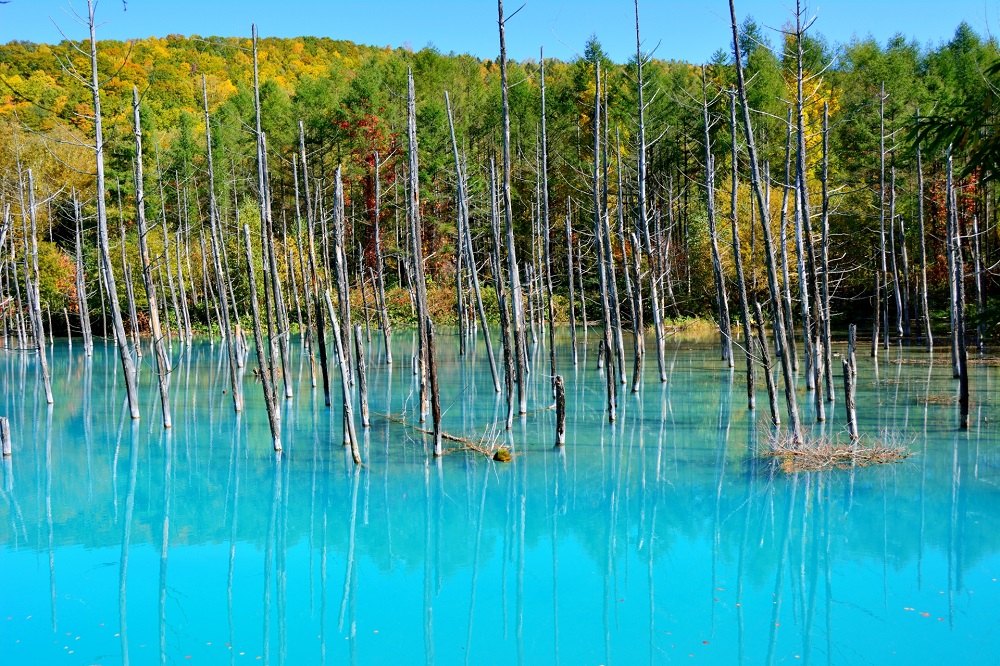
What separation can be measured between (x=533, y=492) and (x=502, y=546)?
1882 mm

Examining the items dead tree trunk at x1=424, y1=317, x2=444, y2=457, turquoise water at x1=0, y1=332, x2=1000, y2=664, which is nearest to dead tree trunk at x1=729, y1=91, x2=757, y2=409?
turquoise water at x1=0, y1=332, x2=1000, y2=664

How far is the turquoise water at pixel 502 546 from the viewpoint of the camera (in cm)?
657

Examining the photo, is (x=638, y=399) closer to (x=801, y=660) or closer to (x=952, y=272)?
(x=952, y=272)

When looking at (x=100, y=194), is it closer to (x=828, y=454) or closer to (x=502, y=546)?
(x=502, y=546)

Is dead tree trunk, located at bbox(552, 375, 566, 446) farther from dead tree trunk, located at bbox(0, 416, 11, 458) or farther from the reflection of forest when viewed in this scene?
dead tree trunk, located at bbox(0, 416, 11, 458)

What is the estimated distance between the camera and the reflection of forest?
893cm

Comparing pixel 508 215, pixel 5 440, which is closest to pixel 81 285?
pixel 5 440

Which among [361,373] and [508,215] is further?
[361,373]

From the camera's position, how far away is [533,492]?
10711 millimetres

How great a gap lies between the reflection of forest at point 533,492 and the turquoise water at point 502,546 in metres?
0.05

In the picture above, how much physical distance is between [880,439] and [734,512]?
421 cm

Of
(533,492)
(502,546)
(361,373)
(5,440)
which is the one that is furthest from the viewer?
(361,373)

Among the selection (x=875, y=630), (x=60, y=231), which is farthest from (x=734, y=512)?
(x=60, y=231)

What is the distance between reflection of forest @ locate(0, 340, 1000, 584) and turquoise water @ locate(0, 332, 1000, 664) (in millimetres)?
46
